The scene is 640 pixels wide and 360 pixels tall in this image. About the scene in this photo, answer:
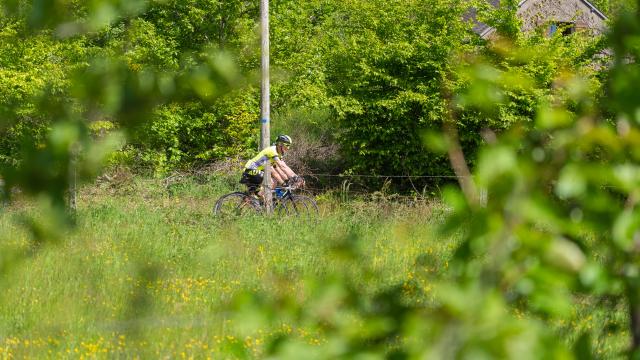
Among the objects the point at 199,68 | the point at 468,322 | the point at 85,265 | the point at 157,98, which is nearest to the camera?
the point at 468,322

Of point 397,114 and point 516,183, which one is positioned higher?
point 516,183

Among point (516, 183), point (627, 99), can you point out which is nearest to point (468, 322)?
point (516, 183)

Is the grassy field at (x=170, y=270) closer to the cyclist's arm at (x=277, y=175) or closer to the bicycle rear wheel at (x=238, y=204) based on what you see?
the bicycle rear wheel at (x=238, y=204)

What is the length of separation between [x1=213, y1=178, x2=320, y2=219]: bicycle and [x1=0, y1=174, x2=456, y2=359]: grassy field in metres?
0.45

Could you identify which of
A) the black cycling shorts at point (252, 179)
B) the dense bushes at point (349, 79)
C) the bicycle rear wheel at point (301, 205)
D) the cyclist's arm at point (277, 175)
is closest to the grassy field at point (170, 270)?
the bicycle rear wheel at point (301, 205)

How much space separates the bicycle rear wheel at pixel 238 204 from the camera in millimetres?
12414

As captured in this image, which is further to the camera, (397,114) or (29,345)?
(397,114)

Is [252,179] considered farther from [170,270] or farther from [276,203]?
[170,270]

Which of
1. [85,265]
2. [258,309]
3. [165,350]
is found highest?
[258,309]

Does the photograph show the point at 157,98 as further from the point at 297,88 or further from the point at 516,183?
the point at 297,88

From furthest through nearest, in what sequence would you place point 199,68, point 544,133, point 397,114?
point 397,114, point 199,68, point 544,133

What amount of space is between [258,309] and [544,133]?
500 mm

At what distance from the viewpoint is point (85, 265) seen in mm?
7875

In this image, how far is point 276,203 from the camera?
13.4 m
